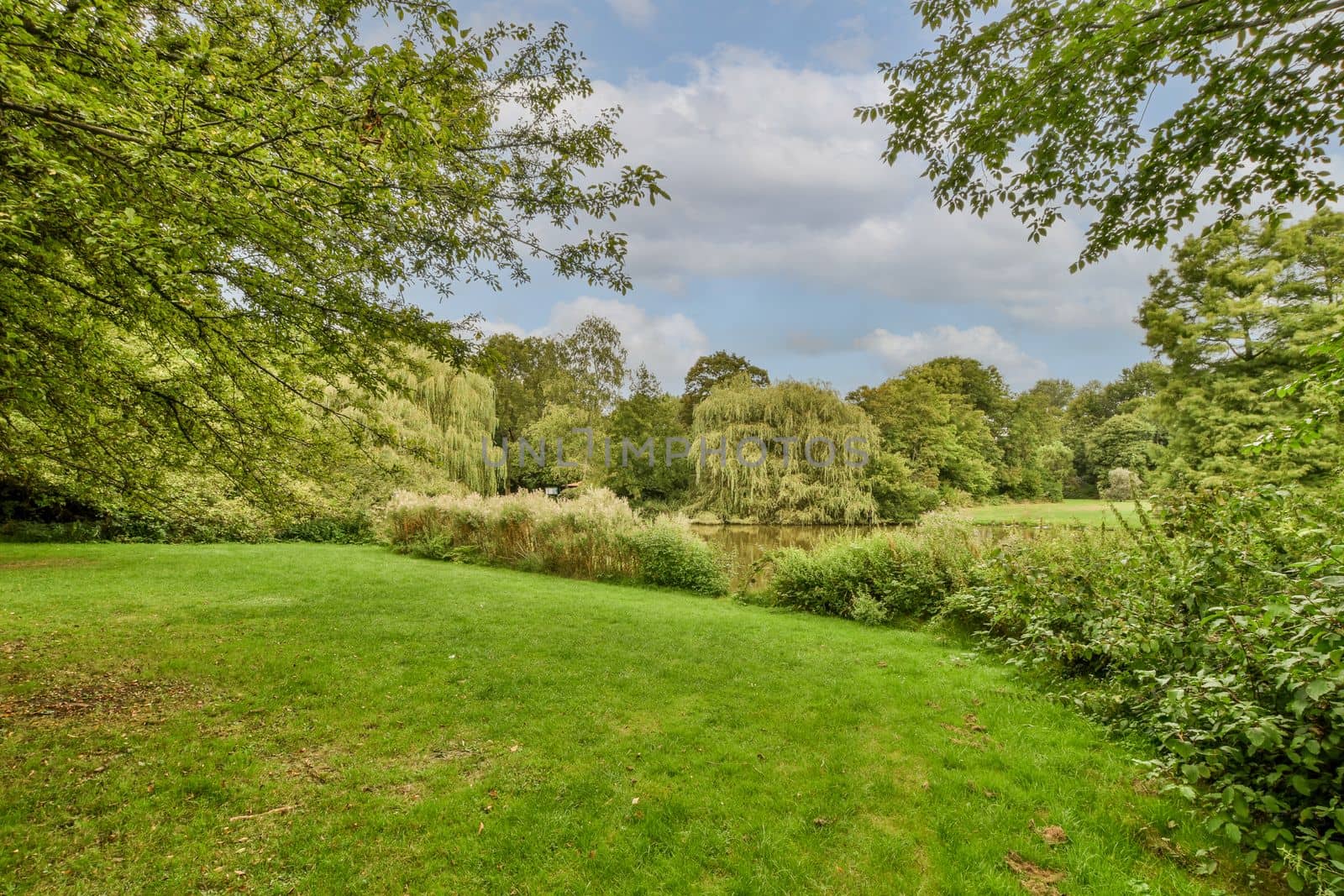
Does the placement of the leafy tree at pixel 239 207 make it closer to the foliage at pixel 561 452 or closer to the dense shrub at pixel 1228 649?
the dense shrub at pixel 1228 649

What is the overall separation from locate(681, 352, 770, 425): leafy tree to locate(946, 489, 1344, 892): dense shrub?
2645 centimetres

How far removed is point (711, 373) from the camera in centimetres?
3200

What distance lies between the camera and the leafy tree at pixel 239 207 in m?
2.35

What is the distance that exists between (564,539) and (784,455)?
10.6m

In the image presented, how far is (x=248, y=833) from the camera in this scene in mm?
2596

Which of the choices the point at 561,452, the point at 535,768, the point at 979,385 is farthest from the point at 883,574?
the point at 979,385

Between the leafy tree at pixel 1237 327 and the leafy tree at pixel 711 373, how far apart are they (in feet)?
60.0

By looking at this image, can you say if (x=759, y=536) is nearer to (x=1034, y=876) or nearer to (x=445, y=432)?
(x=445, y=432)

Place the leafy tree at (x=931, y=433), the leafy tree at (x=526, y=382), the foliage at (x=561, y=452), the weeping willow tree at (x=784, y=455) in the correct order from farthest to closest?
the leafy tree at (x=526, y=382), the leafy tree at (x=931, y=433), the foliage at (x=561, y=452), the weeping willow tree at (x=784, y=455)

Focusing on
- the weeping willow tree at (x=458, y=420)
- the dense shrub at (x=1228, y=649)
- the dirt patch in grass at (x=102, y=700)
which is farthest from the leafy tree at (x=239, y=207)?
the weeping willow tree at (x=458, y=420)

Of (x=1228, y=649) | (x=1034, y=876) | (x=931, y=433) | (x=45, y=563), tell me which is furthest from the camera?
(x=931, y=433)

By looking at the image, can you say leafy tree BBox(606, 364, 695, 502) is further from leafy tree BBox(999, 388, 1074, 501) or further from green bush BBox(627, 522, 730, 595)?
leafy tree BBox(999, 388, 1074, 501)

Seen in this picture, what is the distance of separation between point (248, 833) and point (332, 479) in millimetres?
3065

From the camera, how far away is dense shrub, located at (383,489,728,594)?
10.6 m
